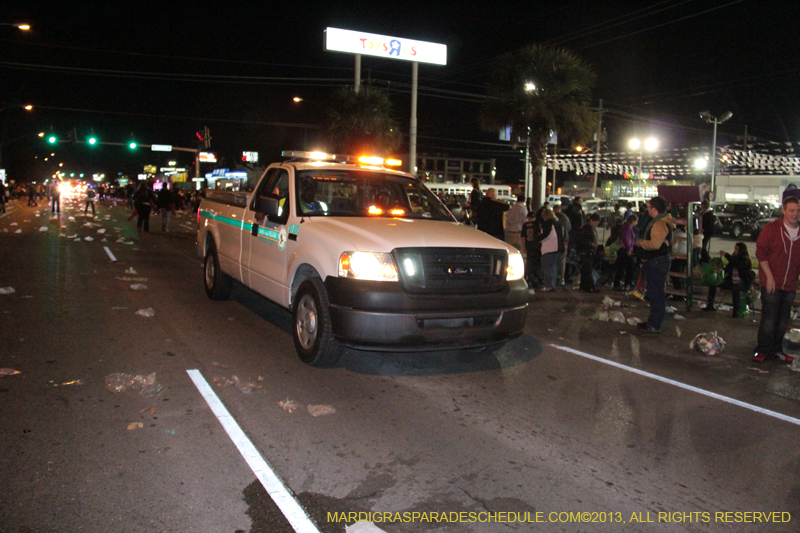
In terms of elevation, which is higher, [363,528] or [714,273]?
[714,273]

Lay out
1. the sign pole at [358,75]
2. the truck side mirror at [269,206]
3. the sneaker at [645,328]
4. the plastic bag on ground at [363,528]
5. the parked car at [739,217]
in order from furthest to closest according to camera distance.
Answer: the parked car at [739,217] → the sign pole at [358,75] → the sneaker at [645,328] → the truck side mirror at [269,206] → the plastic bag on ground at [363,528]

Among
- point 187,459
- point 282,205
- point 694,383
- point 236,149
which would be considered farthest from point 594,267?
point 236,149

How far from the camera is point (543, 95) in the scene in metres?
19.4

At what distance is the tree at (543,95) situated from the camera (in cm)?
1933

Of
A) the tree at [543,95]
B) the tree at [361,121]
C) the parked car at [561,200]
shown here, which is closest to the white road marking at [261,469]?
the parked car at [561,200]

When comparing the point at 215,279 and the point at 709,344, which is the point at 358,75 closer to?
the point at 215,279

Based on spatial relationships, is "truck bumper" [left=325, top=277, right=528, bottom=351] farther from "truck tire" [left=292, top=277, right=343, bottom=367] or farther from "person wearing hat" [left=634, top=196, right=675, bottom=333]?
"person wearing hat" [left=634, top=196, right=675, bottom=333]

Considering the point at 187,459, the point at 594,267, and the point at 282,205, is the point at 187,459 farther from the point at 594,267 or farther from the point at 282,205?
the point at 594,267

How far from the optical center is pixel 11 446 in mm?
4152

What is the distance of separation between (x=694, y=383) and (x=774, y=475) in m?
2.12

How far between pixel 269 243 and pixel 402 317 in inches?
93.4

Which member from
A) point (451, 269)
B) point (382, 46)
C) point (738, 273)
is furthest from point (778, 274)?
point (382, 46)

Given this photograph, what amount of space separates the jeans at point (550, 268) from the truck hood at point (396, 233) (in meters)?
5.75

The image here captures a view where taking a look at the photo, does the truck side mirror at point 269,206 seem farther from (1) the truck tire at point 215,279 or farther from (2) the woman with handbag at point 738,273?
(2) the woman with handbag at point 738,273
